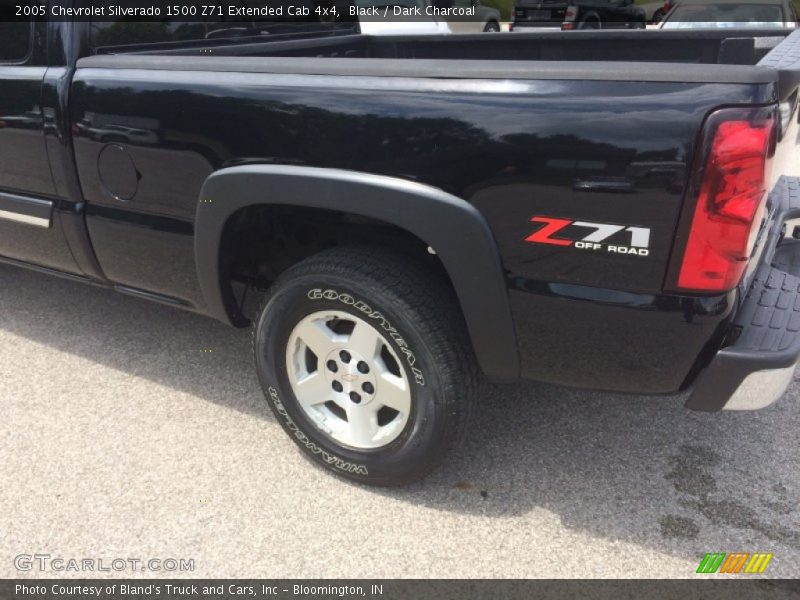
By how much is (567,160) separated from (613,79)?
0.22 m

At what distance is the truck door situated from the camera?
2.73 metres

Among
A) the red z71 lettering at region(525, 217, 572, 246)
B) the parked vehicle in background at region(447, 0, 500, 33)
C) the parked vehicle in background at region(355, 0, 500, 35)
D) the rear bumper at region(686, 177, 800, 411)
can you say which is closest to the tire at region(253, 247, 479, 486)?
the red z71 lettering at region(525, 217, 572, 246)

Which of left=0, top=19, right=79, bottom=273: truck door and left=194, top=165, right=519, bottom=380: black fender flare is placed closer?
left=194, top=165, right=519, bottom=380: black fender flare

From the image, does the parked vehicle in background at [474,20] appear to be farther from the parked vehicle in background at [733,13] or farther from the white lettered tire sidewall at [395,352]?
the white lettered tire sidewall at [395,352]

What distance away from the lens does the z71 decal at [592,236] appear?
1777 mm

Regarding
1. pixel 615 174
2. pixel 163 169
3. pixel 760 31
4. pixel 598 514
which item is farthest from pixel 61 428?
pixel 760 31

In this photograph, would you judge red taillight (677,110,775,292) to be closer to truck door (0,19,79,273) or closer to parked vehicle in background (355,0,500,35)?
truck door (0,19,79,273)

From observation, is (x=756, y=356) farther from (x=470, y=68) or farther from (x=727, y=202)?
(x=470, y=68)

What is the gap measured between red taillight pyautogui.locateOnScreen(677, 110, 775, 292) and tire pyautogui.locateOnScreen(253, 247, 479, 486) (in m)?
0.74

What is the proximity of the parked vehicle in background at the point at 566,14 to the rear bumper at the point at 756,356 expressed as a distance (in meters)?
11.4

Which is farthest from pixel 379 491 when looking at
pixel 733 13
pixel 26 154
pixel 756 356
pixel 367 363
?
pixel 733 13

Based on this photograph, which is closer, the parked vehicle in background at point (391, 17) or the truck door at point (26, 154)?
the truck door at point (26, 154)

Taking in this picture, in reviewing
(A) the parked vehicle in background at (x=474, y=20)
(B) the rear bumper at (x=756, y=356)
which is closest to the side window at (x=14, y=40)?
(B) the rear bumper at (x=756, y=356)

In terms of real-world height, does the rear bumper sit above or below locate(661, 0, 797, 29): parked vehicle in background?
below
